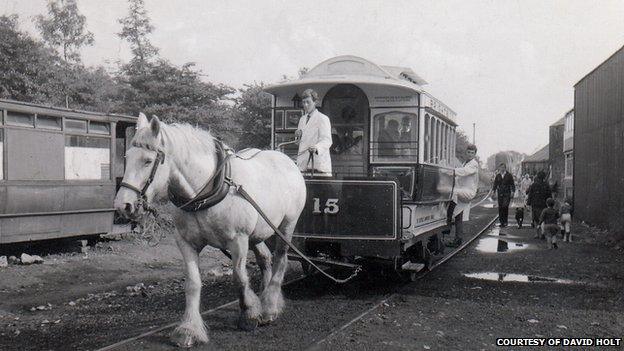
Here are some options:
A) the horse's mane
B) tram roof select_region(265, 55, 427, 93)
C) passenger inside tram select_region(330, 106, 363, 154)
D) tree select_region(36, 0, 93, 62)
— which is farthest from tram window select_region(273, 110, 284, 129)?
tree select_region(36, 0, 93, 62)

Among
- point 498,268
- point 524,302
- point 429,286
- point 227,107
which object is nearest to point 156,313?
point 429,286

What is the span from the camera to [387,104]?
8.77m

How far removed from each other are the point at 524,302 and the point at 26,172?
8.24 m

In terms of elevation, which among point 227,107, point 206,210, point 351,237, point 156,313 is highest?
point 227,107

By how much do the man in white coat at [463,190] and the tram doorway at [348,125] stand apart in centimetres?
238

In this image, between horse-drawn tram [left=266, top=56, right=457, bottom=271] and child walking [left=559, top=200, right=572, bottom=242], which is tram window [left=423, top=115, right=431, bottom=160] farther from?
child walking [left=559, top=200, right=572, bottom=242]

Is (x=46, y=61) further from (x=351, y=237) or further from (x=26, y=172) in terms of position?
(x=351, y=237)

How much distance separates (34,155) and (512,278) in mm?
8268

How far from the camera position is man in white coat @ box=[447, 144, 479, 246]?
35.1 ft

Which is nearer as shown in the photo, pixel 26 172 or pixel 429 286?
pixel 429 286

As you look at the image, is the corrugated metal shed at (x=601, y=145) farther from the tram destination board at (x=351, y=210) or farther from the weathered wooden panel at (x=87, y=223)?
the weathered wooden panel at (x=87, y=223)

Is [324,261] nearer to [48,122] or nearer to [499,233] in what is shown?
[48,122]

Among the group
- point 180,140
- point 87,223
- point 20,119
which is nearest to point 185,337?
point 180,140

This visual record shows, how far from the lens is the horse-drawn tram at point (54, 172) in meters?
9.63
